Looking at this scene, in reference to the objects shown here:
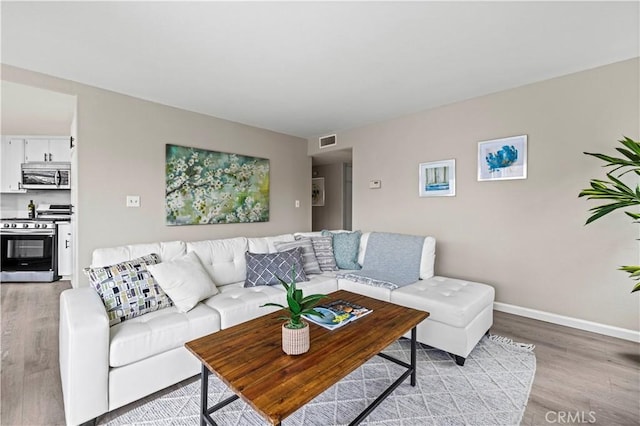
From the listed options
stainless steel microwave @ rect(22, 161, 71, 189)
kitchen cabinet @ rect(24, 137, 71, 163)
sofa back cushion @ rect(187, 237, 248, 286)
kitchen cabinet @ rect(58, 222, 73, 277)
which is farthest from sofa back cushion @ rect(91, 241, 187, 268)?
kitchen cabinet @ rect(24, 137, 71, 163)

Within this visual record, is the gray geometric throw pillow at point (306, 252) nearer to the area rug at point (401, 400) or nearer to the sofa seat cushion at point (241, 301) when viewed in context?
the sofa seat cushion at point (241, 301)

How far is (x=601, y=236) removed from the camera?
2.60 meters

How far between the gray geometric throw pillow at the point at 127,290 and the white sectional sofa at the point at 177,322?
0.18 feet

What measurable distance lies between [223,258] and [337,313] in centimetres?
134

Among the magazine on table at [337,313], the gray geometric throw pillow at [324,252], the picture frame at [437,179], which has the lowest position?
the magazine on table at [337,313]

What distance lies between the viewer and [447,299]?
223cm

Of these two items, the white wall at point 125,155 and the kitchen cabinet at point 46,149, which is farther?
the kitchen cabinet at point 46,149

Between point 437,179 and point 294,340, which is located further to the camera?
point 437,179

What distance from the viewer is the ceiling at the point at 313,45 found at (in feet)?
6.03

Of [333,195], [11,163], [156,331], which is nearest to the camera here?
[156,331]

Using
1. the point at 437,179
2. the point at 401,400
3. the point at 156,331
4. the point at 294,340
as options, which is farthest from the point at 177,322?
the point at 437,179

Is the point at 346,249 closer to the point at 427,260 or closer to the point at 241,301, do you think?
the point at 427,260

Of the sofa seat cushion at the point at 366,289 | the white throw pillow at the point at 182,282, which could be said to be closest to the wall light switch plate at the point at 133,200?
the white throw pillow at the point at 182,282

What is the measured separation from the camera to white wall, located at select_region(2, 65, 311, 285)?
115 inches
